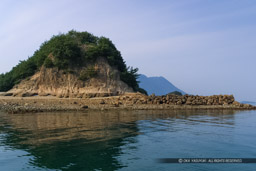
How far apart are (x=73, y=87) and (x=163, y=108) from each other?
1916 centimetres

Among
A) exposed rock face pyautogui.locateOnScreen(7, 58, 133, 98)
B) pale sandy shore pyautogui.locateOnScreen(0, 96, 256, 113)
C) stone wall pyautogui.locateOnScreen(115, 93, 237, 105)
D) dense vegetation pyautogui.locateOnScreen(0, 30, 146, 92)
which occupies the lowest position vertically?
pale sandy shore pyautogui.locateOnScreen(0, 96, 256, 113)

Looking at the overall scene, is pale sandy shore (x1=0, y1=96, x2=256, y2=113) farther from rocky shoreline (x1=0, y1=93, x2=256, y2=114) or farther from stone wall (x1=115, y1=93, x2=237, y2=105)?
stone wall (x1=115, y1=93, x2=237, y2=105)

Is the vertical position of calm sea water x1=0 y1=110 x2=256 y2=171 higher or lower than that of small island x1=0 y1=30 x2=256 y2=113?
lower

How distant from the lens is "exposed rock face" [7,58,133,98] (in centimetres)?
4562

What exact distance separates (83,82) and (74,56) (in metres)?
5.62

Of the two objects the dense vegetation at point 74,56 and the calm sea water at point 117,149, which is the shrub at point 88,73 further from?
the calm sea water at point 117,149

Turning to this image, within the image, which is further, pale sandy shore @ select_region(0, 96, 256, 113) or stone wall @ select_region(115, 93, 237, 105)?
stone wall @ select_region(115, 93, 237, 105)

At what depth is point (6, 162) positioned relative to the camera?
944 cm

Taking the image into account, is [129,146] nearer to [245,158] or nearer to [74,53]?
[245,158]

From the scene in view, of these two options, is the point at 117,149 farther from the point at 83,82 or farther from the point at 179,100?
the point at 83,82

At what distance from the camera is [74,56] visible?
4766 centimetres

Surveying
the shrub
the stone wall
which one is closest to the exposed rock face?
the shrub

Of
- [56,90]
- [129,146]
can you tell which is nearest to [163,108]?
[56,90]

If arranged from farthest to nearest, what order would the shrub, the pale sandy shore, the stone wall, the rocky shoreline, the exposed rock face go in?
the shrub
the exposed rock face
the stone wall
the rocky shoreline
the pale sandy shore
